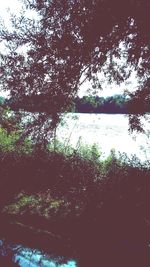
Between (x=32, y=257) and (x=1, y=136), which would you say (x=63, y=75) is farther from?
(x=1, y=136)

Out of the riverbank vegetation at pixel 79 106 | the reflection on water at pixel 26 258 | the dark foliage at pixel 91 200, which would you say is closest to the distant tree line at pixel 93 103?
the riverbank vegetation at pixel 79 106

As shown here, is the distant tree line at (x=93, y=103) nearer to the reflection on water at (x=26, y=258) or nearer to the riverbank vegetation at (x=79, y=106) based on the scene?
the riverbank vegetation at (x=79, y=106)

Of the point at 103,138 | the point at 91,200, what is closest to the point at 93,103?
the point at 91,200

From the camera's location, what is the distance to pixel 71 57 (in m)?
11.0

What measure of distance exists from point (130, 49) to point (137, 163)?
550 centimetres

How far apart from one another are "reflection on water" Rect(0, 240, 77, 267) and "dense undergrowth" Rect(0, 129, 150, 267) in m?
0.55

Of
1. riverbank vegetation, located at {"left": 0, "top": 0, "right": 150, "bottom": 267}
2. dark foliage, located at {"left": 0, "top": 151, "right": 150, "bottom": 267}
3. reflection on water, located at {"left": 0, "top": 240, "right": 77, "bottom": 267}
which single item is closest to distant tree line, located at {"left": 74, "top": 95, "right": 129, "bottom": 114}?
riverbank vegetation, located at {"left": 0, "top": 0, "right": 150, "bottom": 267}

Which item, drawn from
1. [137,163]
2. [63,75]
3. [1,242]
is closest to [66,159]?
[137,163]

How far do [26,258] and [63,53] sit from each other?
5325mm

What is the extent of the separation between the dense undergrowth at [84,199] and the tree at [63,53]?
237cm

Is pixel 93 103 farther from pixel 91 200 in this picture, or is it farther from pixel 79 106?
pixel 91 200

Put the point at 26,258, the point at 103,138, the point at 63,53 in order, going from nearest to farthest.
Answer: the point at 26,258, the point at 63,53, the point at 103,138

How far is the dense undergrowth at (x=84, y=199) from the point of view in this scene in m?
9.95

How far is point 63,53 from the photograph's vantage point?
35.7 ft
